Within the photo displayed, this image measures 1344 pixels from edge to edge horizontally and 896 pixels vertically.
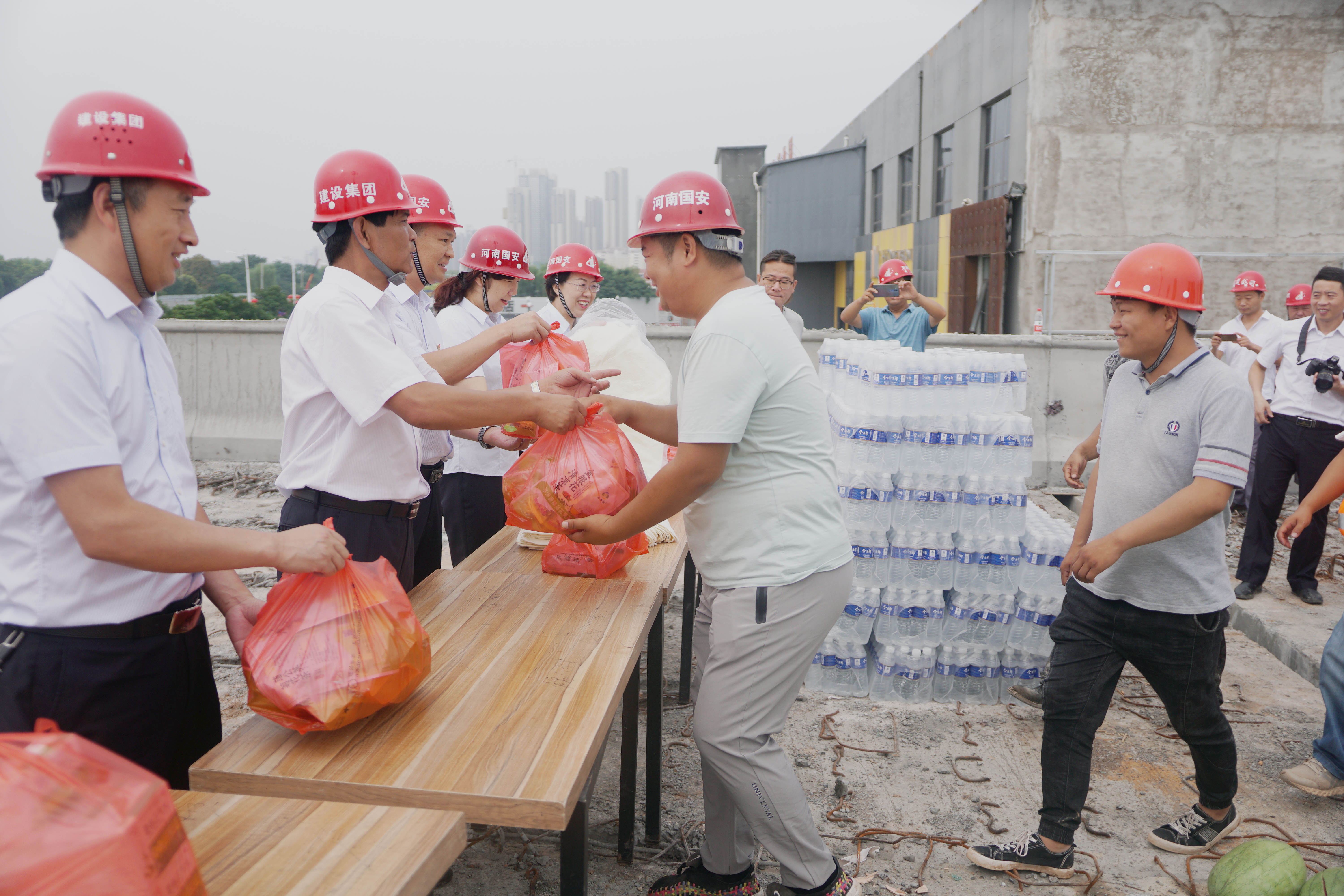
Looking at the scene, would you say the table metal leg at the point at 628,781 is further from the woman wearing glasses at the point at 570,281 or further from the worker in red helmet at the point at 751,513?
the woman wearing glasses at the point at 570,281

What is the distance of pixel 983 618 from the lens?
4.45 meters

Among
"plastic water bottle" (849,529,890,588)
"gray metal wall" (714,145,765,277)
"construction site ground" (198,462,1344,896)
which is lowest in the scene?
"construction site ground" (198,462,1344,896)

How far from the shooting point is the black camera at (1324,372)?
5496 millimetres

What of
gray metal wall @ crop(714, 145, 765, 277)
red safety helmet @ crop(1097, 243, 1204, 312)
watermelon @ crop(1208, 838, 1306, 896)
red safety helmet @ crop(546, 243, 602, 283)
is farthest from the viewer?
gray metal wall @ crop(714, 145, 765, 277)

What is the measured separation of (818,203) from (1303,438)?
68.6ft

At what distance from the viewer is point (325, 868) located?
1312mm

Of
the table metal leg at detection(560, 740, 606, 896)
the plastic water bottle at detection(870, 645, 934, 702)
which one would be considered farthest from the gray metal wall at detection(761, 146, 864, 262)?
the table metal leg at detection(560, 740, 606, 896)

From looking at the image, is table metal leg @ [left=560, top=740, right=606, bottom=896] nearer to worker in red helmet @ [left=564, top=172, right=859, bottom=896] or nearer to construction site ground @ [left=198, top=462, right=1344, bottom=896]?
worker in red helmet @ [left=564, top=172, right=859, bottom=896]

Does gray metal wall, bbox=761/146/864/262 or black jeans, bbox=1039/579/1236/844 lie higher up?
gray metal wall, bbox=761/146/864/262

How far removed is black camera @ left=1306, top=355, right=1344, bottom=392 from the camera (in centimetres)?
550

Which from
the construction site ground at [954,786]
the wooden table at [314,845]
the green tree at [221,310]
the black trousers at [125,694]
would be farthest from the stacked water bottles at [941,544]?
the green tree at [221,310]

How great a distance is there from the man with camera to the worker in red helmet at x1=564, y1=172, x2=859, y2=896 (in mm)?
4699

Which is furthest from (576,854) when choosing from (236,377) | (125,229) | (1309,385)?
(236,377)

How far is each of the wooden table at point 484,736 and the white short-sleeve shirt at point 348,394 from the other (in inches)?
17.2
